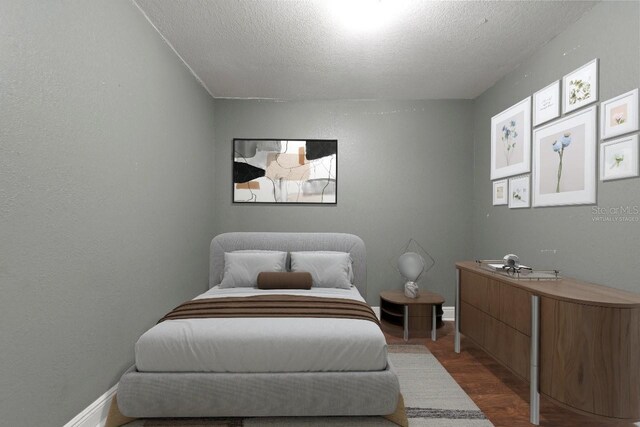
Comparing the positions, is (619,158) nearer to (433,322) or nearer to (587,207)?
(587,207)

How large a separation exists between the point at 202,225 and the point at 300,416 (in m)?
2.48

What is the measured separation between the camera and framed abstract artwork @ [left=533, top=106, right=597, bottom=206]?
2.45m

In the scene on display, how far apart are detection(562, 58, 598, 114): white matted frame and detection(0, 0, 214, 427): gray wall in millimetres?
3319

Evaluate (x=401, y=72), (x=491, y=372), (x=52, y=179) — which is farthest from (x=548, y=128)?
(x=52, y=179)

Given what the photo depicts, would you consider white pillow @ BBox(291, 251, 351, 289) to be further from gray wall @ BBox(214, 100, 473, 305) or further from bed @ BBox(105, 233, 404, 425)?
bed @ BBox(105, 233, 404, 425)

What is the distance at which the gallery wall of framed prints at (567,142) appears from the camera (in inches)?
86.8

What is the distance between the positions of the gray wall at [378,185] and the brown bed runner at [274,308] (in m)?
1.66

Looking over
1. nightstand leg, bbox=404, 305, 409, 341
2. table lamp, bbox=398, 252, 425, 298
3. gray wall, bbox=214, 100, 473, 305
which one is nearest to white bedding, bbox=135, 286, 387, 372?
nightstand leg, bbox=404, 305, 409, 341

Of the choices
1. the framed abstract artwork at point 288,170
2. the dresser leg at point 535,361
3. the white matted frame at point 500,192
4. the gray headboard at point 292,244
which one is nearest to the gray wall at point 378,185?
the framed abstract artwork at point 288,170

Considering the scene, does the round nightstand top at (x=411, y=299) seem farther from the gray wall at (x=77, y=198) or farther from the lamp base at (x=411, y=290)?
the gray wall at (x=77, y=198)

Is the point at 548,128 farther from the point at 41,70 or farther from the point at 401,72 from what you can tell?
the point at 41,70

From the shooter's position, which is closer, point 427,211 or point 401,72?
point 401,72

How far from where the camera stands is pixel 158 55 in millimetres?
2832

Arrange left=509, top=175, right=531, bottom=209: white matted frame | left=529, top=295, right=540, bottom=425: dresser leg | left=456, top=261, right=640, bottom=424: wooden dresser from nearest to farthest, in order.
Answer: left=456, top=261, right=640, bottom=424: wooden dresser → left=529, top=295, right=540, bottom=425: dresser leg → left=509, top=175, right=531, bottom=209: white matted frame
